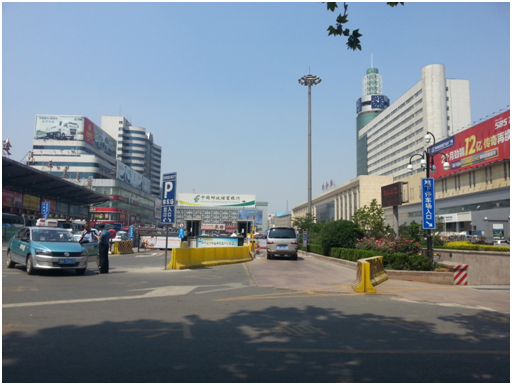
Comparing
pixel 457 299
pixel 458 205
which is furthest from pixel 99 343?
pixel 458 205

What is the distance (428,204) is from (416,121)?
314 ft

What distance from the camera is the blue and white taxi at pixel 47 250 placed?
1240 cm

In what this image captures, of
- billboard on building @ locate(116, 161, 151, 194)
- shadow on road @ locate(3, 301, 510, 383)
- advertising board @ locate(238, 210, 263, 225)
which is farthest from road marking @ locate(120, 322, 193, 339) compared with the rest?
advertising board @ locate(238, 210, 263, 225)

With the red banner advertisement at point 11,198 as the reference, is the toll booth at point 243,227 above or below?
below

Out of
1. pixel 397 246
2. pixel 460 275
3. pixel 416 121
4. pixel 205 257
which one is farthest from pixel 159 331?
pixel 416 121

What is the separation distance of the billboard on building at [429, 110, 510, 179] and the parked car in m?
31.2

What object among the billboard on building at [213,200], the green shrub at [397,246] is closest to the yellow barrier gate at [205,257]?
the green shrub at [397,246]

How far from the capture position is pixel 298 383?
427cm

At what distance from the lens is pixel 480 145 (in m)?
57.1

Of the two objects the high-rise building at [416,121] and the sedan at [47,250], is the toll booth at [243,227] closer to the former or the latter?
the sedan at [47,250]

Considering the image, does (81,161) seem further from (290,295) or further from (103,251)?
(290,295)

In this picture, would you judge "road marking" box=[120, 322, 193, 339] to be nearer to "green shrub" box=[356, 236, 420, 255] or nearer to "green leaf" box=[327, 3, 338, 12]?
"green leaf" box=[327, 3, 338, 12]

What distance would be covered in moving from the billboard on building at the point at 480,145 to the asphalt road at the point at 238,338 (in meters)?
46.7

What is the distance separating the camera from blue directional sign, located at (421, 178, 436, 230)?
18141mm
